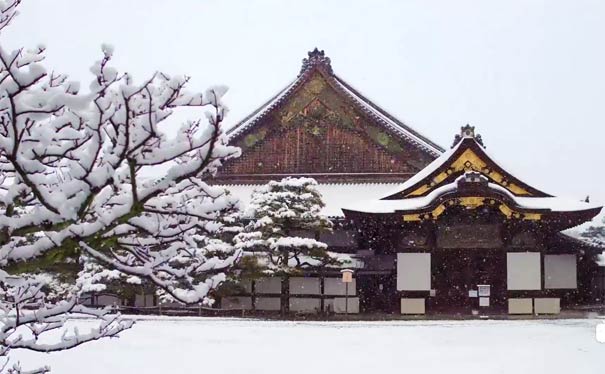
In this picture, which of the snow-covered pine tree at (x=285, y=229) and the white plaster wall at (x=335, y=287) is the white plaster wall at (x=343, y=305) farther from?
the snow-covered pine tree at (x=285, y=229)

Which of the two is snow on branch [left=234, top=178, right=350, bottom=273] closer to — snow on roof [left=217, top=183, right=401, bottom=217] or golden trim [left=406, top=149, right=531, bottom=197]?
snow on roof [left=217, top=183, right=401, bottom=217]

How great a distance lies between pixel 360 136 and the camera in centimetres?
2788

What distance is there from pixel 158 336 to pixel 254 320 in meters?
4.94

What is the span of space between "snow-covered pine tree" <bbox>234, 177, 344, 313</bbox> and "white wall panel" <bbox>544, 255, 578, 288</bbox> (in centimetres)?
728

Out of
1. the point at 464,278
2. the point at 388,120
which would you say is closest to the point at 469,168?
the point at 464,278

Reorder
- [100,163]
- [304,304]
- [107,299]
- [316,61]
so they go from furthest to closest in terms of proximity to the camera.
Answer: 1. [316,61]
2. [107,299]
3. [304,304]
4. [100,163]

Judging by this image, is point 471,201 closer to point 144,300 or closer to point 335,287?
point 335,287

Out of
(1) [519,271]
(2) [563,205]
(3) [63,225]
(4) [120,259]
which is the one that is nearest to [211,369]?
(4) [120,259]

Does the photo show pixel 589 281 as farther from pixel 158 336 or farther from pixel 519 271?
pixel 158 336

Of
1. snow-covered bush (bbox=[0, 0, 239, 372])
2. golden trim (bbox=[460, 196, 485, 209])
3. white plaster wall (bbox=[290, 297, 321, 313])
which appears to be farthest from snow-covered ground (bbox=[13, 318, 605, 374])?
snow-covered bush (bbox=[0, 0, 239, 372])

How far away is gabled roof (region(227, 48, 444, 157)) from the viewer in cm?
2750

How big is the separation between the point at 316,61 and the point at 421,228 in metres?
9.08

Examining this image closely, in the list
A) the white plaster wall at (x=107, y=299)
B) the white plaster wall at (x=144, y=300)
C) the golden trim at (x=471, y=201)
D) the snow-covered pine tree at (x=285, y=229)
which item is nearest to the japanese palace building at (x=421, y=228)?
the golden trim at (x=471, y=201)

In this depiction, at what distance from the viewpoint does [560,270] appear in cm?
2439
